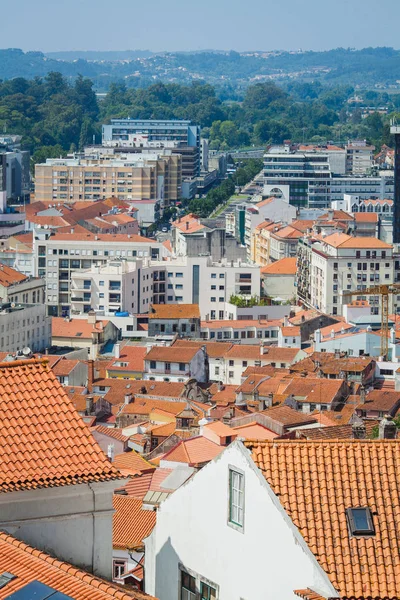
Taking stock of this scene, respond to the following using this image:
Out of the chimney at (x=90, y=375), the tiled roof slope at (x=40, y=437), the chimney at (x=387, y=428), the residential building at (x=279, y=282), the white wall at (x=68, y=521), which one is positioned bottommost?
the residential building at (x=279, y=282)

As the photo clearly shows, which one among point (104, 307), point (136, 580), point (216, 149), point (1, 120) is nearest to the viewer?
point (136, 580)

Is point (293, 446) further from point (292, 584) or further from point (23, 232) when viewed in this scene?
point (23, 232)

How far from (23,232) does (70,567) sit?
84.4 meters

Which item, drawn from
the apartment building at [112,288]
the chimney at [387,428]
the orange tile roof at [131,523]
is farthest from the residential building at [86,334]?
the chimney at [387,428]

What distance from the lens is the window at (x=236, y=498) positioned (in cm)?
938

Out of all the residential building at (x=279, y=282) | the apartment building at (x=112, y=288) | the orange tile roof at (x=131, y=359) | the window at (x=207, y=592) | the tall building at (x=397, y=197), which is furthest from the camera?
the tall building at (x=397, y=197)

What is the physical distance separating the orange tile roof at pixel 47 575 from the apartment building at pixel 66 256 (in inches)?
2393

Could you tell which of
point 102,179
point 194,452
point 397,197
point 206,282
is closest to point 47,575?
point 194,452

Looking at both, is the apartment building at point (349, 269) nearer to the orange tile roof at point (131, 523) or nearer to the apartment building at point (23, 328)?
the apartment building at point (23, 328)

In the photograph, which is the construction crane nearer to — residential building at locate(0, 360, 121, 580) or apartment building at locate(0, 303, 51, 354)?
apartment building at locate(0, 303, 51, 354)

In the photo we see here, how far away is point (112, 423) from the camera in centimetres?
3869

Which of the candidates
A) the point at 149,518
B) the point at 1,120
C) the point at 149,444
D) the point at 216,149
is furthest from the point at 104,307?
the point at 216,149

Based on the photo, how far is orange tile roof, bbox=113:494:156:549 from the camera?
14188 millimetres

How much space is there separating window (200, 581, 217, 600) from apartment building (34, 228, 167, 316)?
2358 inches
